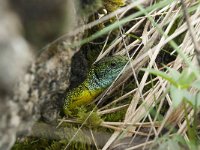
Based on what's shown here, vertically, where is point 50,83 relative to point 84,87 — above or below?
above

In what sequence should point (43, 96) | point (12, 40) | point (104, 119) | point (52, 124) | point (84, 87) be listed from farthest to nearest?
point (84, 87)
point (104, 119)
point (52, 124)
point (43, 96)
point (12, 40)

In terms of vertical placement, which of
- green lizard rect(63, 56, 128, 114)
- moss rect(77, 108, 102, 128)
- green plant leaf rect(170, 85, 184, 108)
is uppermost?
green plant leaf rect(170, 85, 184, 108)

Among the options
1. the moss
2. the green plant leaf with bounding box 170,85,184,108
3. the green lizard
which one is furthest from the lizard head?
the green plant leaf with bounding box 170,85,184,108

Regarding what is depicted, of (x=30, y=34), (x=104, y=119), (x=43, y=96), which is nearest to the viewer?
(x=30, y=34)

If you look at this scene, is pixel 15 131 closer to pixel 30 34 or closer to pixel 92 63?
pixel 30 34

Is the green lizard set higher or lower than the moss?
higher

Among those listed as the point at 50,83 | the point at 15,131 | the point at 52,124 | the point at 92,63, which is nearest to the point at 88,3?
the point at 50,83

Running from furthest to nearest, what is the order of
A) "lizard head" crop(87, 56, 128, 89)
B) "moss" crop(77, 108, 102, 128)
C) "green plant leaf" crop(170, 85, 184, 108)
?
1. "lizard head" crop(87, 56, 128, 89)
2. "moss" crop(77, 108, 102, 128)
3. "green plant leaf" crop(170, 85, 184, 108)

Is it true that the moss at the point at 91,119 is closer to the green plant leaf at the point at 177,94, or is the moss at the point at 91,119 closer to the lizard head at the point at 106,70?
the lizard head at the point at 106,70

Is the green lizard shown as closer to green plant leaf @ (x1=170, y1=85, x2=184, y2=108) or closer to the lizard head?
the lizard head
